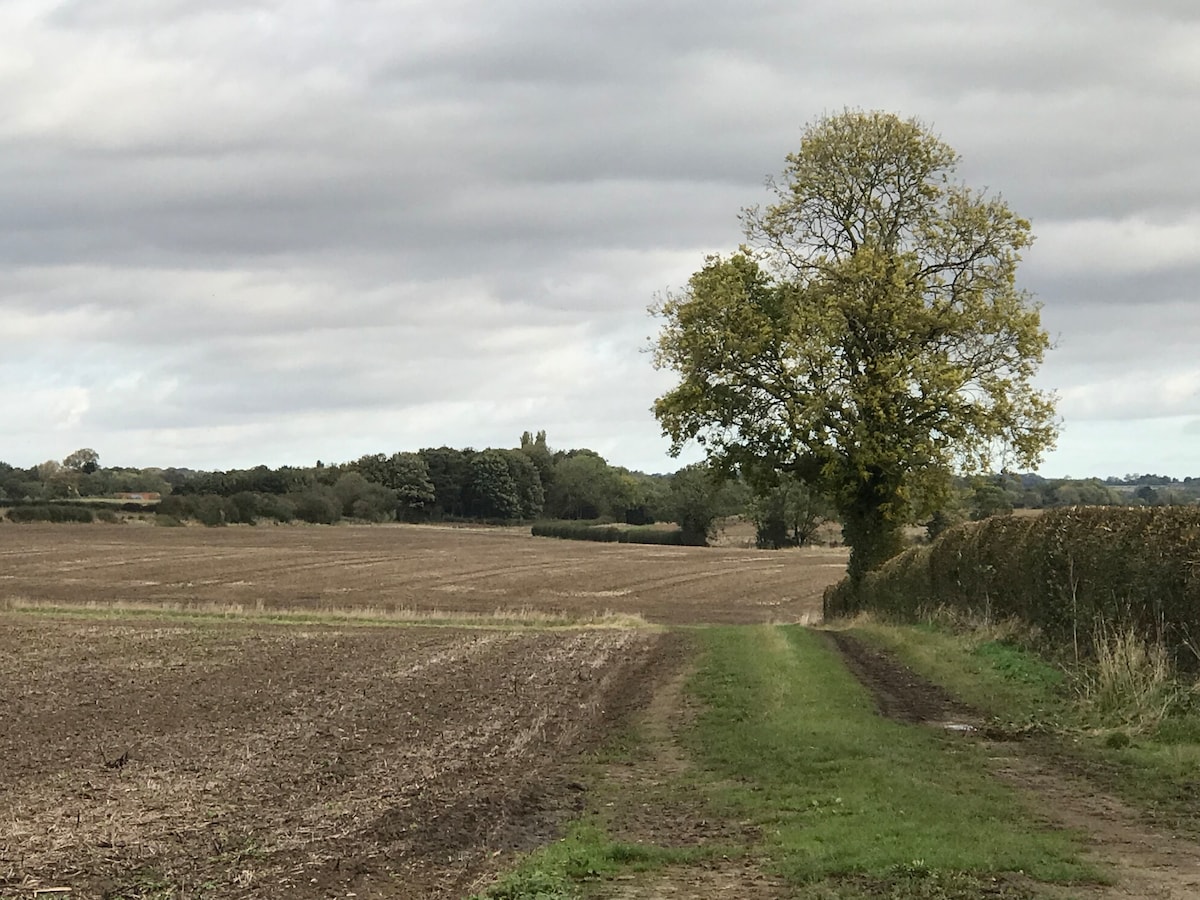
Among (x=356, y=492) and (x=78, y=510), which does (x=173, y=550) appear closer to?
(x=78, y=510)

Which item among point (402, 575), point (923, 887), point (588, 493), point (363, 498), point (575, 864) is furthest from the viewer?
point (588, 493)

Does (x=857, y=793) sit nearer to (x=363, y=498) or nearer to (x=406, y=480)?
(x=363, y=498)

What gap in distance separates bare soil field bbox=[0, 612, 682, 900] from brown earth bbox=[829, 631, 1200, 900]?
3.79 meters

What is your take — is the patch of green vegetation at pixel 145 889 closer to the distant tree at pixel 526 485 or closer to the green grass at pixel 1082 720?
the green grass at pixel 1082 720

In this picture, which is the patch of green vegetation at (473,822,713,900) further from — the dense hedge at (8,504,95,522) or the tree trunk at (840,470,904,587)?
the dense hedge at (8,504,95,522)

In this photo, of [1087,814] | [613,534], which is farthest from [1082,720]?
[613,534]

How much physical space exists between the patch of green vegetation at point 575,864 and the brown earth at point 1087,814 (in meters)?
2.56

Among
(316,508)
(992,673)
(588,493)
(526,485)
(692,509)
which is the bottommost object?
(992,673)

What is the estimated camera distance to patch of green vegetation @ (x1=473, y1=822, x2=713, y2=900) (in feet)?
25.7

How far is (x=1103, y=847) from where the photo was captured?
891cm

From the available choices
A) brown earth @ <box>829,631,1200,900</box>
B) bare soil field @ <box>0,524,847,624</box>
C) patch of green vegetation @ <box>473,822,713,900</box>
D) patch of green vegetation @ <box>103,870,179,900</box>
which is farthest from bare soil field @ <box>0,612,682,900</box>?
bare soil field @ <box>0,524,847,624</box>

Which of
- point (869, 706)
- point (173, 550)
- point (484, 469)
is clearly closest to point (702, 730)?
point (869, 706)

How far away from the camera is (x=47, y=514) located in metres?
104

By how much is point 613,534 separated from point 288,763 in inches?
4444
